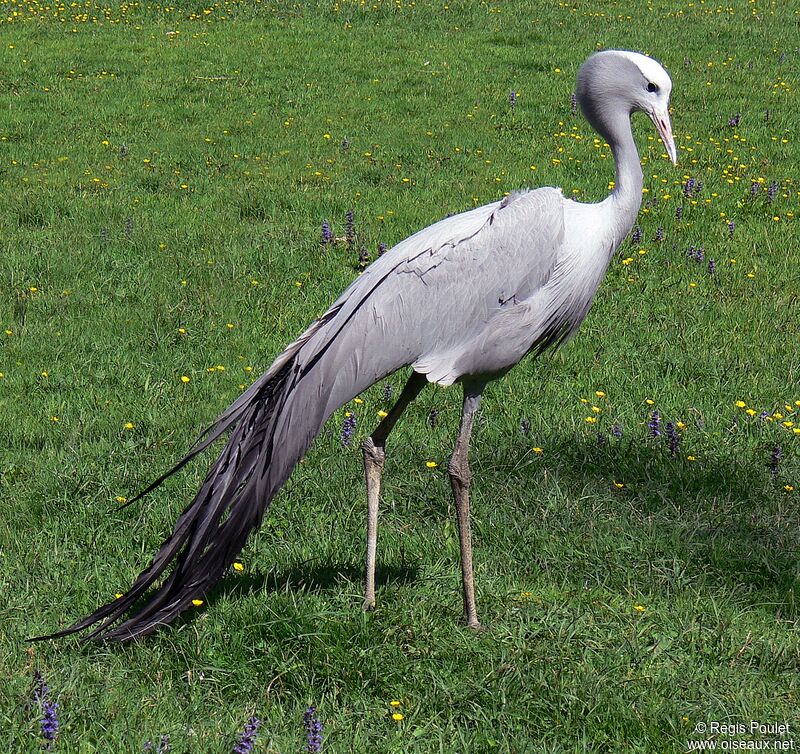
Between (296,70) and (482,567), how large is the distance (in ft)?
30.0

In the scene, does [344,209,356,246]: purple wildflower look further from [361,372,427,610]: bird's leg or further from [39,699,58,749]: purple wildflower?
[39,699,58,749]: purple wildflower

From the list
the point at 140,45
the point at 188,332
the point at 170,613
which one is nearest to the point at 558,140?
the point at 188,332

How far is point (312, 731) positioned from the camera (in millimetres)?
3000

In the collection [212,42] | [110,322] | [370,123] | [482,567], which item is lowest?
[482,567]

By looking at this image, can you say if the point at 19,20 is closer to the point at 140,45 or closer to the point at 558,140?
the point at 140,45

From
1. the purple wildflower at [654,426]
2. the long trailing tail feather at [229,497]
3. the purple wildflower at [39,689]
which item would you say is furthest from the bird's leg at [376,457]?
the purple wildflower at [654,426]

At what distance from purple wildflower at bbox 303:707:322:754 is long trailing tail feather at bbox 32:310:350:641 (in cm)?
61

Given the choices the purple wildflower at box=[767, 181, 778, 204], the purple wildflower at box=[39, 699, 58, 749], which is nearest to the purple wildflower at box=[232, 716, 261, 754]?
the purple wildflower at box=[39, 699, 58, 749]

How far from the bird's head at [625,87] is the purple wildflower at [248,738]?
2402 mm

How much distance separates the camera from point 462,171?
8.88 meters

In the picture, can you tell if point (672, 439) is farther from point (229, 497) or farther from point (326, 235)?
point (326, 235)

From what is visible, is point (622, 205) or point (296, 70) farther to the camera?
point (296, 70)

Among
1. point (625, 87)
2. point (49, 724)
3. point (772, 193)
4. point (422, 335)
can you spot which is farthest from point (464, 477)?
point (772, 193)

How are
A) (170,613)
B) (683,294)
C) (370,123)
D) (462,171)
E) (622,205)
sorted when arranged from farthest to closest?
1. (370,123)
2. (462,171)
3. (683,294)
4. (622,205)
5. (170,613)
